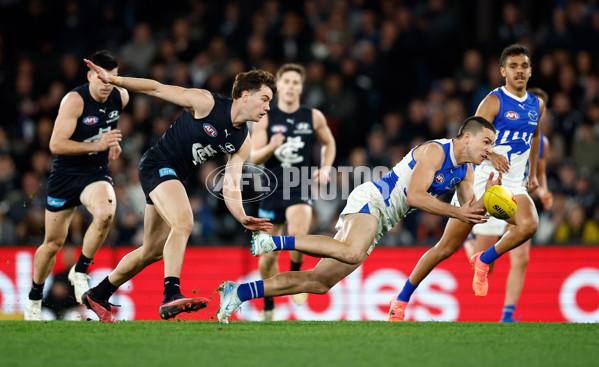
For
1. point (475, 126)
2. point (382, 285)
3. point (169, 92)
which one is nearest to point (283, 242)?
point (169, 92)

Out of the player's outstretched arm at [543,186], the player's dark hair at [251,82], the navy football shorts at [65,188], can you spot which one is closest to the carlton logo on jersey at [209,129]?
the player's dark hair at [251,82]

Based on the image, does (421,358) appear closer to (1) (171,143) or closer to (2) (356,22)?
(1) (171,143)

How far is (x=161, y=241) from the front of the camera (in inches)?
292

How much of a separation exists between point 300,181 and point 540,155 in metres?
2.83

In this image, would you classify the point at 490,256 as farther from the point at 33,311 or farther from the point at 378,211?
the point at 33,311

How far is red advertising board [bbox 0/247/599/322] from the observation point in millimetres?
10984

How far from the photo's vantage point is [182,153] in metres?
7.32

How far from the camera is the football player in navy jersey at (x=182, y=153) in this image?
273 inches

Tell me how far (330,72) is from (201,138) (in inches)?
287

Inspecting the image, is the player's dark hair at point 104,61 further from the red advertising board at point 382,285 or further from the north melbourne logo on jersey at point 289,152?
the red advertising board at point 382,285

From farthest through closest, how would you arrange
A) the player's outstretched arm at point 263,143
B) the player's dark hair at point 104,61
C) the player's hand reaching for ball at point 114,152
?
the player's outstretched arm at point 263,143
the player's dark hair at point 104,61
the player's hand reaching for ball at point 114,152

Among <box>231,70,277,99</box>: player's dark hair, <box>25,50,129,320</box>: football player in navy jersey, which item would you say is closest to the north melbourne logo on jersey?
<box>25,50,129,320</box>: football player in navy jersey

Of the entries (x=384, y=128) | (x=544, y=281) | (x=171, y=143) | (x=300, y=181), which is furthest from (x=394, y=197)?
(x=384, y=128)

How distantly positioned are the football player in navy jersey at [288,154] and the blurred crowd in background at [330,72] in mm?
2433
